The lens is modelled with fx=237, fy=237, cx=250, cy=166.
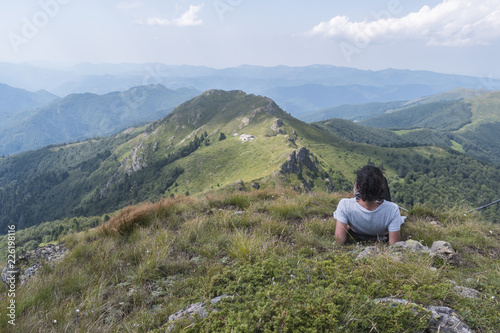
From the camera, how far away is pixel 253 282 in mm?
3166

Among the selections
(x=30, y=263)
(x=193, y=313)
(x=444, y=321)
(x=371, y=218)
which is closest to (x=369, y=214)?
(x=371, y=218)

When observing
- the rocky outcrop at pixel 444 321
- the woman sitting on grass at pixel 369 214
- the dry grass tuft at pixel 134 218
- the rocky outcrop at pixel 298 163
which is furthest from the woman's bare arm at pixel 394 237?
the rocky outcrop at pixel 298 163

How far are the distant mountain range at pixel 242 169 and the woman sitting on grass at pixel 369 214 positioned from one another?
67.1m

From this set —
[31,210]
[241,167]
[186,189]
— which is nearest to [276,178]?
[241,167]

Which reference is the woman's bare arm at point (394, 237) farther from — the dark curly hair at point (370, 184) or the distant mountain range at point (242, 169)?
the distant mountain range at point (242, 169)

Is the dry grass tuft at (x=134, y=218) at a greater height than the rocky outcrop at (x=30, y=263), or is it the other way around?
the dry grass tuft at (x=134, y=218)

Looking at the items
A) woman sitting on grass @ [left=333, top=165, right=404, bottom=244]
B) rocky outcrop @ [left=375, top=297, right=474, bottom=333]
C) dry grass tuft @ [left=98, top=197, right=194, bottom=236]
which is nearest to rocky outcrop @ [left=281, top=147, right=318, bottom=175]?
dry grass tuft @ [left=98, top=197, right=194, bottom=236]

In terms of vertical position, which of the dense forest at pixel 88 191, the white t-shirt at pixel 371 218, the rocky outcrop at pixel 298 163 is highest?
the white t-shirt at pixel 371 218

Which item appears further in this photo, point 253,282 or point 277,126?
point 277,126

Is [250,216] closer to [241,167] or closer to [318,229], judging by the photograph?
[318,229]

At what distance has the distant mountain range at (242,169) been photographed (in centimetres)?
10156

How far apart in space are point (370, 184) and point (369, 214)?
2.14 feet

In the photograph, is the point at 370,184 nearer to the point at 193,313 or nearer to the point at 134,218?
the point at 193,313

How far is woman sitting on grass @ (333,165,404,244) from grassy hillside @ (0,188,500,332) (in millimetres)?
451
